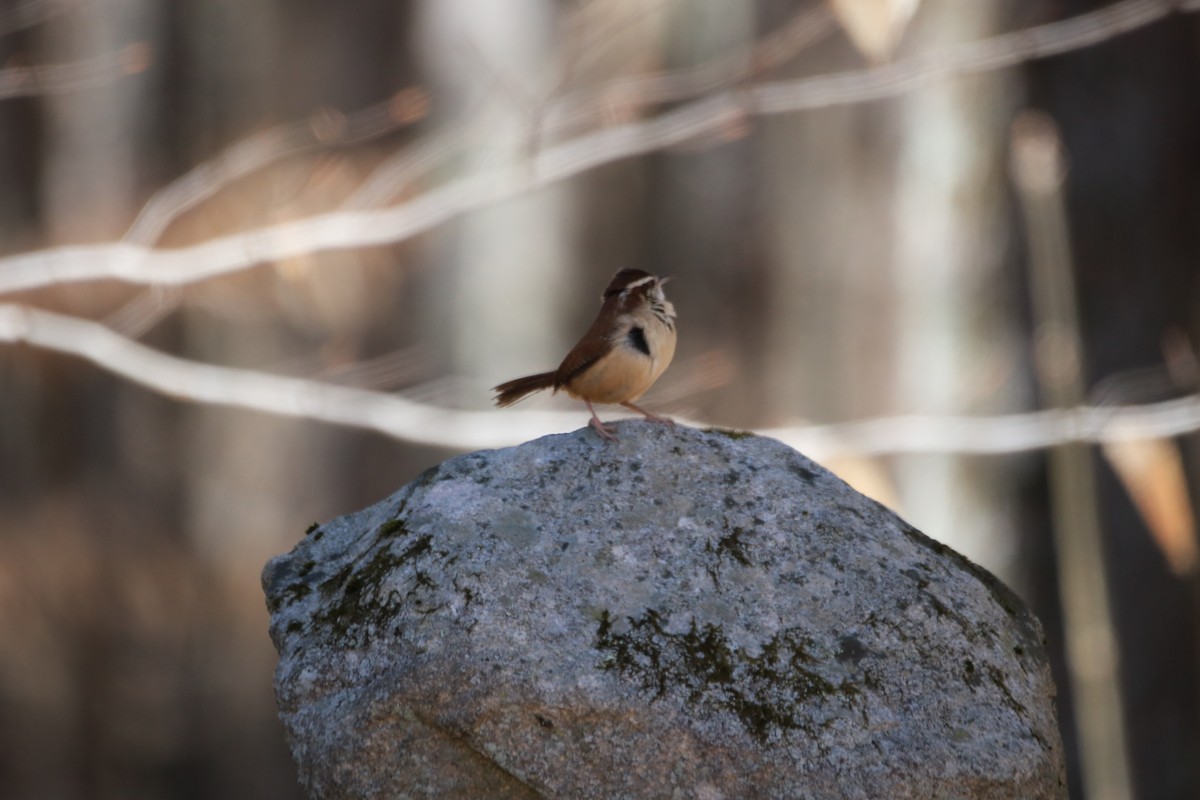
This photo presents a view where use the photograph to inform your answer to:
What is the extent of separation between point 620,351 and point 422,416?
1.51 meters

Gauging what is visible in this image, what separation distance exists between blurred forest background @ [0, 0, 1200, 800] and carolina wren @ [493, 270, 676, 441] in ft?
4.00

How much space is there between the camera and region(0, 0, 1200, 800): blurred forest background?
431 centimetres

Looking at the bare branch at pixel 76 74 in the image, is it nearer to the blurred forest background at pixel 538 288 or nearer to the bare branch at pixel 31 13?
the blurred forest background at pixel 538 288

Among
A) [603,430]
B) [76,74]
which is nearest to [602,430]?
[603,430]

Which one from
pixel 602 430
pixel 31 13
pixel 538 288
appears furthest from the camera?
pixel 538 288

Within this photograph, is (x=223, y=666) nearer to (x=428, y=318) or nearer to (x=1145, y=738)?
(x=428, y=318)

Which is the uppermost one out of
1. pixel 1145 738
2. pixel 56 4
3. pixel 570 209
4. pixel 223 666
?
pixel 56 4

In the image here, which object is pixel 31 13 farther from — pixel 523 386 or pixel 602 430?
pixel 602 430

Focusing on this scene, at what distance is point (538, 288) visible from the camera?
4.48 meters

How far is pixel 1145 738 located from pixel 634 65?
3.19 metres

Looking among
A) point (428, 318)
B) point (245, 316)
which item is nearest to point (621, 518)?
point (428, 318)

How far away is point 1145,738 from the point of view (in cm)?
454

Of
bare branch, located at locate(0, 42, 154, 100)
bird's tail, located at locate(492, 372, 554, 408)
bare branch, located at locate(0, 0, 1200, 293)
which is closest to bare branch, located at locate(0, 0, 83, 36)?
bare branch, located at locate(0, 42, 154, 100)

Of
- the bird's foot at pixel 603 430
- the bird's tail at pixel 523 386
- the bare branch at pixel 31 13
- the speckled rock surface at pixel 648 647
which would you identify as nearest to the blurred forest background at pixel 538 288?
the bare branch at pixel 31 13
